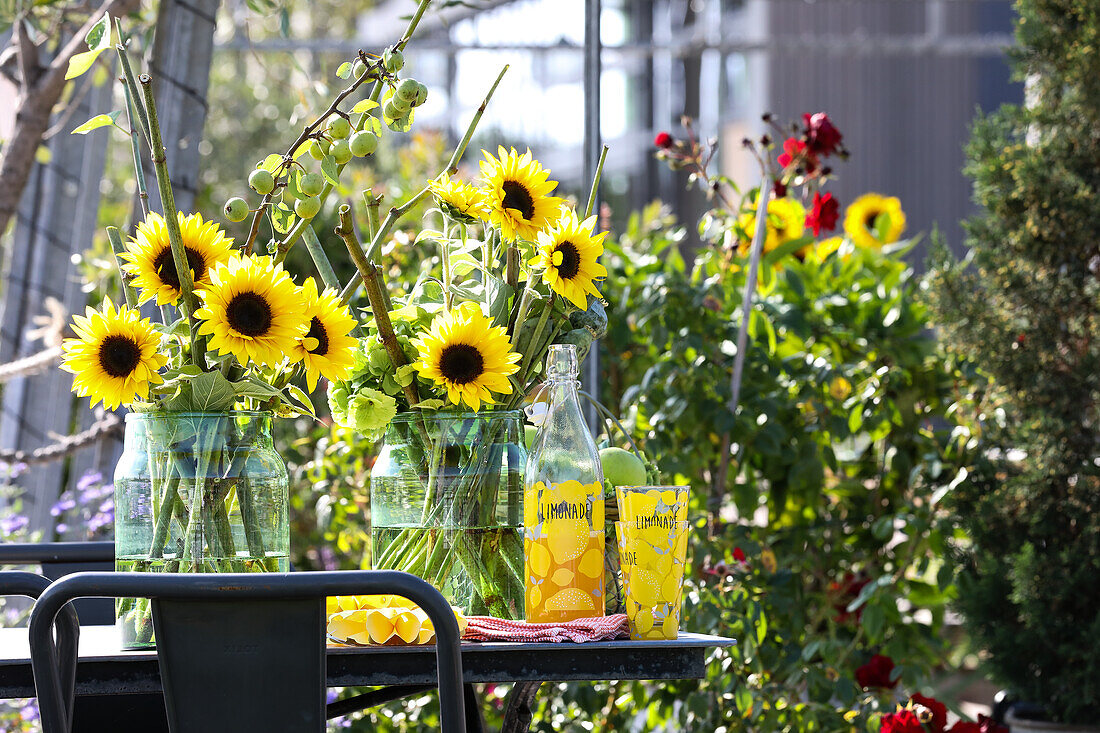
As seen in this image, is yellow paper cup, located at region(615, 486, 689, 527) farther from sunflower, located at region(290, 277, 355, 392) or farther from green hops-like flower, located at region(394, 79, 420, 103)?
green hops-like flower, located at region(394, 79, 420, 103)

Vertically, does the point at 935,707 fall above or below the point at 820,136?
below

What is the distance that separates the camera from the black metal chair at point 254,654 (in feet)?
2.89

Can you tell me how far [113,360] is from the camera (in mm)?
1041

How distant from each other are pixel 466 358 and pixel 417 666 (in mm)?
289

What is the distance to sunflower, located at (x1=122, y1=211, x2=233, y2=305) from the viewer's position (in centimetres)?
110

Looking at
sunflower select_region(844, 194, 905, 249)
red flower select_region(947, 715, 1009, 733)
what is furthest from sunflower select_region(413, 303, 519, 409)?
sunflower select_region(844, 194, 905, 249)

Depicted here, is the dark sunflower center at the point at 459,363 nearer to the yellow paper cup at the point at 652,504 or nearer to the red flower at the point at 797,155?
the yellow paper cup at the point at 652,504

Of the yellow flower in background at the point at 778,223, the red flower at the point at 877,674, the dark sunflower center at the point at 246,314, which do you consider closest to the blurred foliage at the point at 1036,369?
the red flower at the point at 877,674

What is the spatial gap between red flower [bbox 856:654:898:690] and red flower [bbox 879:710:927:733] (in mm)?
336

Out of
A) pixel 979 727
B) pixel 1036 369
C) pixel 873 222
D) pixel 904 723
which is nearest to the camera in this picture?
pixel 904 723

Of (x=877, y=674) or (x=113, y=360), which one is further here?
(x=877, y=674)

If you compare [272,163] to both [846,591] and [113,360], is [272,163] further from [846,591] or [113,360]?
[846,591]

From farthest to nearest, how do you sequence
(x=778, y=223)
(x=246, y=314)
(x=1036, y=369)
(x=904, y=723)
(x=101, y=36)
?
1. (x=778, y=223)
2. (x=1036, y=369)
3. (x=904, y=723)
4. (x=101, y=36)
5. (x=246, y=314)

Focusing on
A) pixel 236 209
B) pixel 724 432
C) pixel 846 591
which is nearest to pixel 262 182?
pixel 236 209
